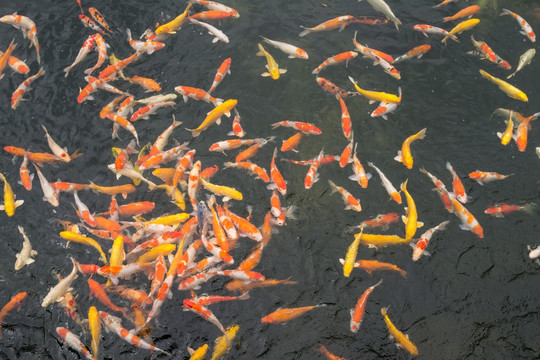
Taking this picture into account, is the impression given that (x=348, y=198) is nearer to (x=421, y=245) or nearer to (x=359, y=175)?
(x=359, y=175)

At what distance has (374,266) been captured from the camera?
6.34 m

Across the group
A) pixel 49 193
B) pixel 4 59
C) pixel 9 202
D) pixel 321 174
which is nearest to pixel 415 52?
pixel 321 174

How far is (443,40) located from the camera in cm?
847

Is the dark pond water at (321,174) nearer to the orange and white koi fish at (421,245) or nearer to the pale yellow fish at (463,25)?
the orange and white koi fish at (421,245)

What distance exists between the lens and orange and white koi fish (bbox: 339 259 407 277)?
632cm

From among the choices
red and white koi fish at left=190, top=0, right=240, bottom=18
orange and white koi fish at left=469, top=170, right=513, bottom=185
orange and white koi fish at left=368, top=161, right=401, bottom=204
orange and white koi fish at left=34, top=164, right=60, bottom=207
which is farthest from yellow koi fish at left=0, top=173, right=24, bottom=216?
orange and white koi fish at left=469, top=170, right=513, bottom=185

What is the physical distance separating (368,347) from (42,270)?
4236 millimetres

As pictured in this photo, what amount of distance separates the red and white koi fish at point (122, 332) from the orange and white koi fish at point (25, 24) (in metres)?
4.97

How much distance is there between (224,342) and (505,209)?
13.4 ft

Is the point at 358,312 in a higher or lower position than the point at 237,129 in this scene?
lower

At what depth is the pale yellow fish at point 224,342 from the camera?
5914mm

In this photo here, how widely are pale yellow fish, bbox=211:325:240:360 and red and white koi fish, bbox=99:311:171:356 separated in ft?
1.88

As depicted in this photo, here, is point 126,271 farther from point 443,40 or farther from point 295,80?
point 443,40

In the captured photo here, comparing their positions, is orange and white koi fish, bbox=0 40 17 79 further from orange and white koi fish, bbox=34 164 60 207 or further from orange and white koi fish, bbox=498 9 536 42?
orange and white koi fish, bbox=498 9 536 42
